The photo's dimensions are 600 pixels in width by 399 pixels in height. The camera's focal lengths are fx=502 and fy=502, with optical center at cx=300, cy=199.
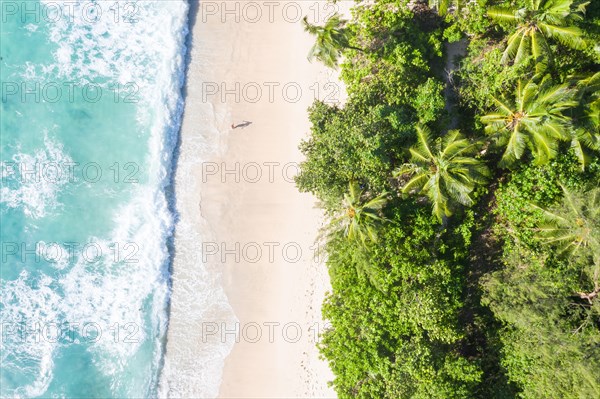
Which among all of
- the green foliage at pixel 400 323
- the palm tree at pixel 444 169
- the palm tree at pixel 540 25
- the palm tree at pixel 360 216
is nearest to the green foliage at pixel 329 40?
the palm tree at pixel 444 169

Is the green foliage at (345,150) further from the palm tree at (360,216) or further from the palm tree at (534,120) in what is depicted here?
the palm tree at (534,120)

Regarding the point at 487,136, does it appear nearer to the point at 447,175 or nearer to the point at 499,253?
the point at 447,175

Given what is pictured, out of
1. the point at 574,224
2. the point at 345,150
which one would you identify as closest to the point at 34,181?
the point at 345,150

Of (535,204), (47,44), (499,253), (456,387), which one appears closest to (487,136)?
(535,204)

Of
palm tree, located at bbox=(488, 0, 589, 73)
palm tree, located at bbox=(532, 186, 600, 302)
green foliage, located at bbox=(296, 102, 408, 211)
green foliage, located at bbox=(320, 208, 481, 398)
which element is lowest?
green foliage, located at bbox=(320, 208, 481, 398)

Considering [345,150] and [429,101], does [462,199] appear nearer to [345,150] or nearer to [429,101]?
[429,101]

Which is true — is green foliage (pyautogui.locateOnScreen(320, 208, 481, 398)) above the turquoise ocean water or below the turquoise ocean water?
below

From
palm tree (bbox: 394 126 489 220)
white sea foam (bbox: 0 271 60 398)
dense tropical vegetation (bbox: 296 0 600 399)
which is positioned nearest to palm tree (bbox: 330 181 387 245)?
dense tropical vegetation (bbox: 296 0 600 399)

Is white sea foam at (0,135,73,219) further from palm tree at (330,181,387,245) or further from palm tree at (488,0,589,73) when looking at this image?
palm tree at (488,0,589,73)
